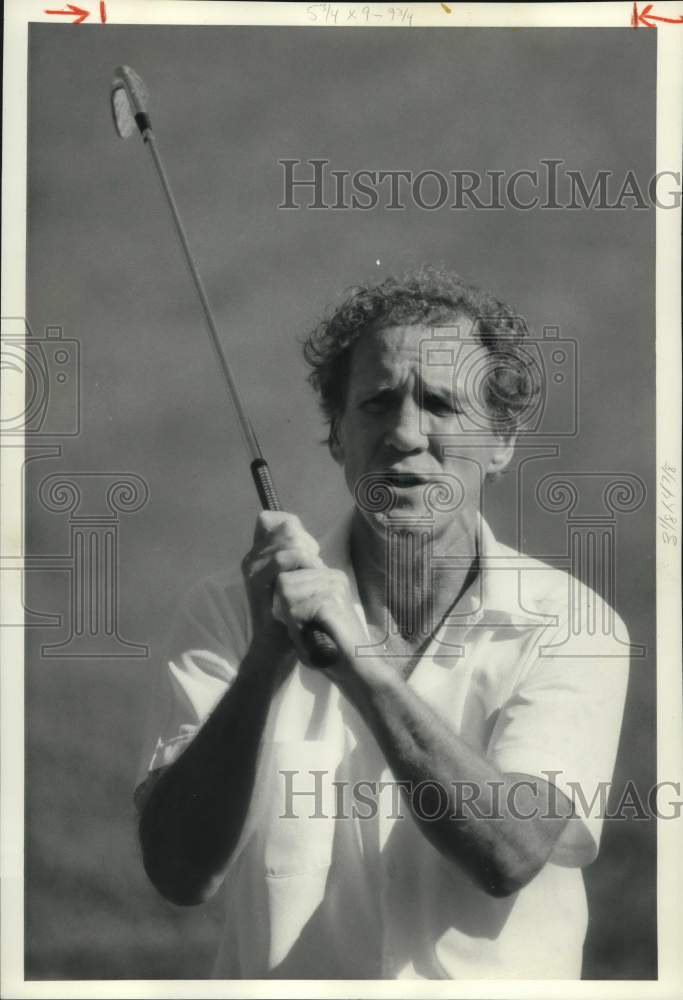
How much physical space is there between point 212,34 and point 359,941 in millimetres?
1509

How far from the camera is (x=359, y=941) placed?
2.23m

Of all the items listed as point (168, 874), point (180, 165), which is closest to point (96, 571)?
point (168, 874)

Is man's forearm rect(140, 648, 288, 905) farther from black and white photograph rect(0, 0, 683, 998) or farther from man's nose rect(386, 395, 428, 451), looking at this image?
man's nose rect(386, 395, 428, 451)

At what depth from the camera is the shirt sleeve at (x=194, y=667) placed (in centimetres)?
226

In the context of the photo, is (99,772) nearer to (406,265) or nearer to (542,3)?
(406,265)

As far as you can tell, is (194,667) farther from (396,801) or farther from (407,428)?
(407,428)

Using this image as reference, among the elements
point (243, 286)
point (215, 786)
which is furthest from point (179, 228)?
point (215, 786)

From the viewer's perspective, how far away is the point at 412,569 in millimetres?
2320

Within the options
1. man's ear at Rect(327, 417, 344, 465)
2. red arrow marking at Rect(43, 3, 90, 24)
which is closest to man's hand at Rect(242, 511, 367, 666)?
man's ear at Rect(327, 417, 344, 465)

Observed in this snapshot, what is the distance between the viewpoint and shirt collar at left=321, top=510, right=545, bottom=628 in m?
2.30

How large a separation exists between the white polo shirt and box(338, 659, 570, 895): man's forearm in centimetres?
3

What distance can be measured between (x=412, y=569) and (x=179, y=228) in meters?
0.69

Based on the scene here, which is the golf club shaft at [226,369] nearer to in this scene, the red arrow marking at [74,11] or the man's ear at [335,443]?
the man's ear at [335,443]

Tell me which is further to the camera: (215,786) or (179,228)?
(179,228)
